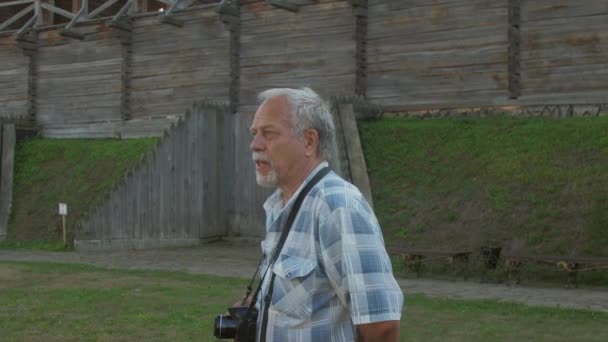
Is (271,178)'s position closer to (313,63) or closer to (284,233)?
(284,233)

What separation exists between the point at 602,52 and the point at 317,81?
7.10 m

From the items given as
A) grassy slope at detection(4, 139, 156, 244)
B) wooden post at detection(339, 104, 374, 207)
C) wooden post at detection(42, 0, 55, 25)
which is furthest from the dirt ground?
wooden post at detection(42, 0, 55, 25)

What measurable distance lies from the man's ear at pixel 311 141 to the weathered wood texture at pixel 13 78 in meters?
26.1

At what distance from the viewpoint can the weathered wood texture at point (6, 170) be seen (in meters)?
23.6

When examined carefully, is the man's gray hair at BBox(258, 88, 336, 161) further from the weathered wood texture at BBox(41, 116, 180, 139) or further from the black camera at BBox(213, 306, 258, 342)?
the weathered wood texture at BBox(41, 116, 180, 139)

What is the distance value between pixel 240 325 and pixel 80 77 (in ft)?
80.6

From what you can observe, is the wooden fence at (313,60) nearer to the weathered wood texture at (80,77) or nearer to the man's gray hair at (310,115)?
the weathered wood texture at (80,77)

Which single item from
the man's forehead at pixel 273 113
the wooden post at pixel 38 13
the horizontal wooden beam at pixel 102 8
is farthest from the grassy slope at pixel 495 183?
the wooden post at pixel 38 13

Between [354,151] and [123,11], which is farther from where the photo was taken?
[123,11]

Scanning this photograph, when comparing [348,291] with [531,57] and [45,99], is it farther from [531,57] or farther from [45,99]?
[45,99]

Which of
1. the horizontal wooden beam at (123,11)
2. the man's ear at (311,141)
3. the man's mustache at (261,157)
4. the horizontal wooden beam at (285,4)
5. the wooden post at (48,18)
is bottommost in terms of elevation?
the man's mustache at (261,157)

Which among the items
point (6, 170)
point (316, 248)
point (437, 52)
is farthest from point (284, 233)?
point (6, 170)

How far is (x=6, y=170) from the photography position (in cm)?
2462

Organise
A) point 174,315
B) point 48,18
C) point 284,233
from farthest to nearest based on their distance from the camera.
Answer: point 48,18 → point 174,315 → point 284,233
